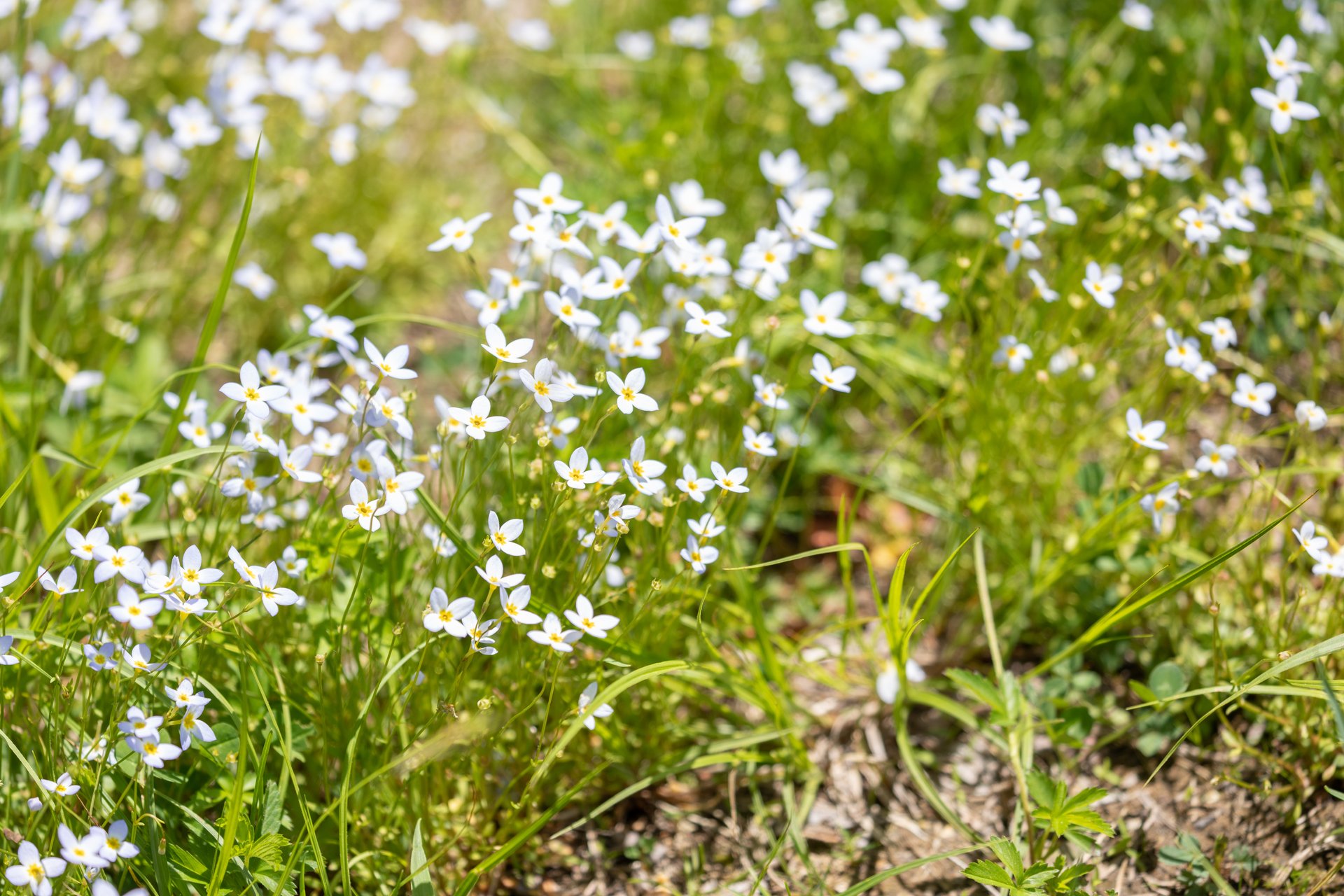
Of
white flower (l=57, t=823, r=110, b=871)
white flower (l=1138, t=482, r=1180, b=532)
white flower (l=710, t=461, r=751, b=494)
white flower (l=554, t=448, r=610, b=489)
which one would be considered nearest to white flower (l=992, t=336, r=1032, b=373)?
white flower (l=1138, t=482, r=1180, b=532)

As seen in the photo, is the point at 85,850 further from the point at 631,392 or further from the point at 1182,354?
the point at 1182,354

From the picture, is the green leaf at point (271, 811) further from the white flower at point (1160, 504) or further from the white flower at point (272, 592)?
the white flower at point (1160, 504)

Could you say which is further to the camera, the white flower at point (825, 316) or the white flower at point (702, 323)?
the white flower at point (825, 316)

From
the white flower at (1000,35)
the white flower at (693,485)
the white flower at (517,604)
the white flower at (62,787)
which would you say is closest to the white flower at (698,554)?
the white flower at (693,485)

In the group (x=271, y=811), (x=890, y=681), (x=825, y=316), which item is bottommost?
(x=890, y=681)

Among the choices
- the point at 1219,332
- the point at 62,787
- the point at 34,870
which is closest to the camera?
the point at 34,870

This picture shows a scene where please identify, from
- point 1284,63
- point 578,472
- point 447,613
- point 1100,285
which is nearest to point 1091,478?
point 1100,285

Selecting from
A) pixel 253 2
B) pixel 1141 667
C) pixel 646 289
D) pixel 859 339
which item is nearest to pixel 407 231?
pixel 253 2

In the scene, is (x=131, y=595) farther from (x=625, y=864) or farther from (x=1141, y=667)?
(x=1141, y=667)

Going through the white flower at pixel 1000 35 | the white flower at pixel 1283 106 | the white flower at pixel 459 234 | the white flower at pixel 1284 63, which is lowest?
the white flower at pixel 459 234
